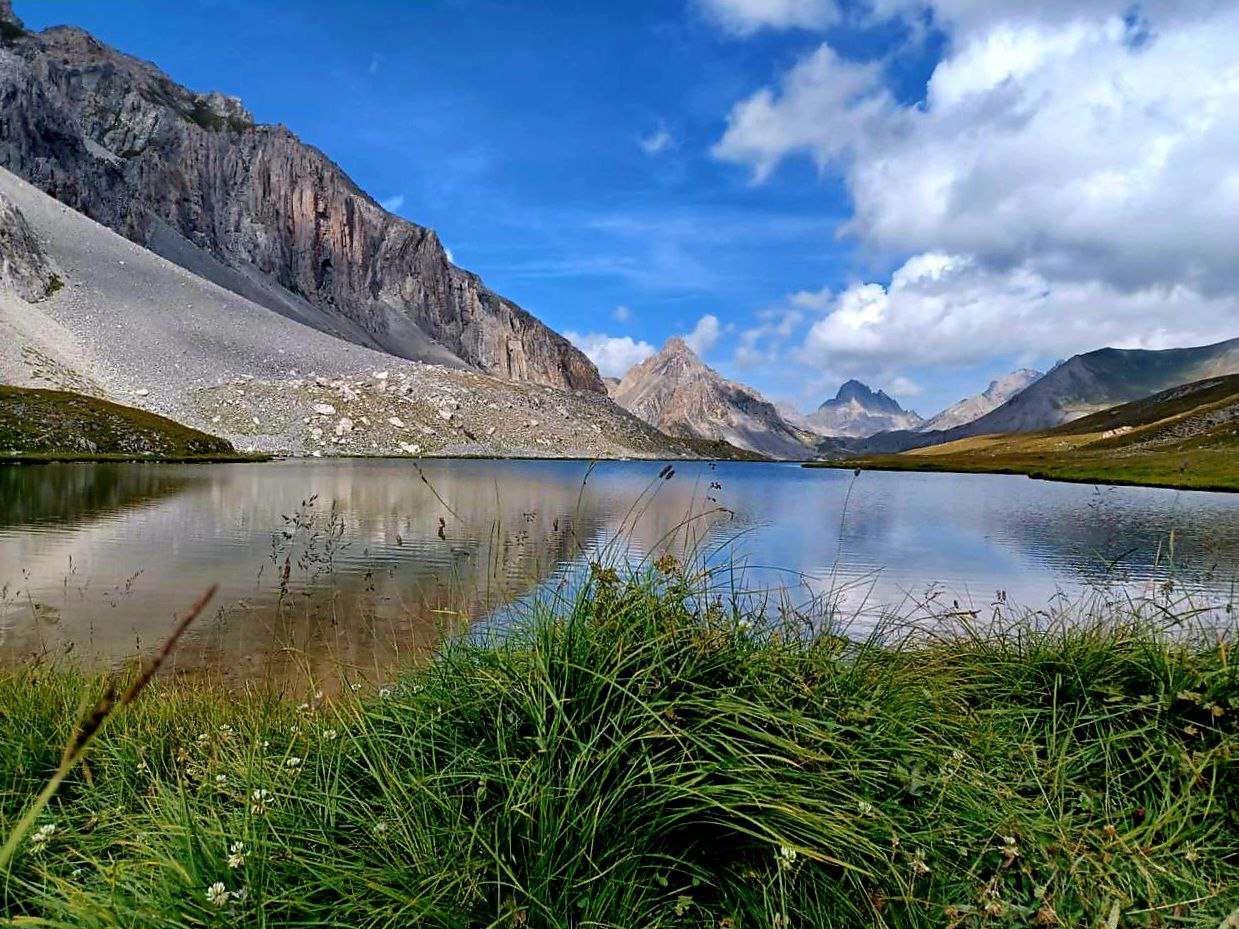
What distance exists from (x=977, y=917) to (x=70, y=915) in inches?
160

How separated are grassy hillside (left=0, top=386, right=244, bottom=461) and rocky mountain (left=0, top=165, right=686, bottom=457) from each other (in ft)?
44.0

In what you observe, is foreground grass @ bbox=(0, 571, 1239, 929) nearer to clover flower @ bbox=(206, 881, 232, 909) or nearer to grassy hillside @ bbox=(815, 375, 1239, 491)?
clover flower @ bbox=(206, 881, 232, 909)

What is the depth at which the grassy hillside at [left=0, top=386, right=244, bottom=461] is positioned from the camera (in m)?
59.2

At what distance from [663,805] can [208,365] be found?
122032 millimetres

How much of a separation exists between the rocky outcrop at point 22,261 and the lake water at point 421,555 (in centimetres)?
6911

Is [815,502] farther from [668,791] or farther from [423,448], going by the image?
[423,448]

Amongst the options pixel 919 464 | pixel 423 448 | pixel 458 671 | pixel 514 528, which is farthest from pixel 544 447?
pixel 458 671

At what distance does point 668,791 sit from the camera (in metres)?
3.29

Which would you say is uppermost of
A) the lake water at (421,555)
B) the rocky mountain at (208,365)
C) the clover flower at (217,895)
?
the rocky mountain at (208,365)

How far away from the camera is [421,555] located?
2128cm

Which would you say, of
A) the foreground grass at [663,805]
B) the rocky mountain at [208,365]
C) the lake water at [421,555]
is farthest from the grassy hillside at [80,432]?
the foreground grass at [663,805]

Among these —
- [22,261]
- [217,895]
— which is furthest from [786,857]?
[22,261]

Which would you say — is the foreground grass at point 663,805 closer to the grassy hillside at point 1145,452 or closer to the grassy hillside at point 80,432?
the grassy hillside at point 1145,452

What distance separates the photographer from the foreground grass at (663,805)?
3176mm
